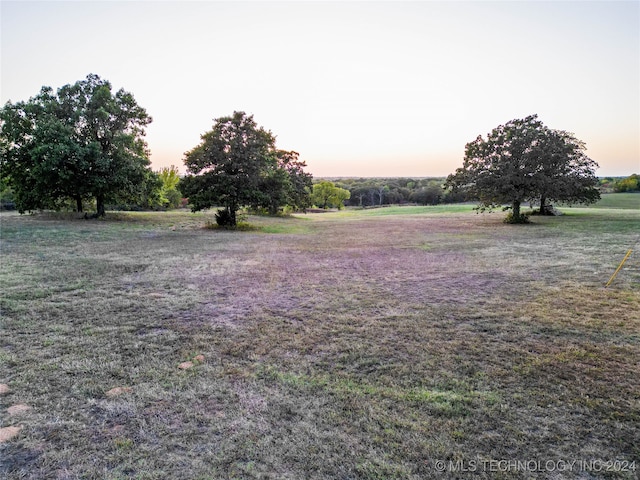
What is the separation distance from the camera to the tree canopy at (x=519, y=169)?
17547 millimetres

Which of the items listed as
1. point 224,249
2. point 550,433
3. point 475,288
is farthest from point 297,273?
point 550,433

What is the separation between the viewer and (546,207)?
24406 millimetres

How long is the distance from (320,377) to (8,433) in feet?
6.97

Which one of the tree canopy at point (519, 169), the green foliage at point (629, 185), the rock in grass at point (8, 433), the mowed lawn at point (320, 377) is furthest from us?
the green foliage at point (629, 185)

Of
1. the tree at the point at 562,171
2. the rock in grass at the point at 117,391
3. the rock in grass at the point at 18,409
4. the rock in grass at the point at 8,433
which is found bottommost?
the rock in grass at the point at 8,433

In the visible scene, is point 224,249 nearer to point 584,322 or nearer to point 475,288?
point 475,288

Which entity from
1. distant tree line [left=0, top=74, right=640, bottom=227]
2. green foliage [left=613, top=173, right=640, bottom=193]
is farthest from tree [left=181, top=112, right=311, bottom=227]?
green foliage [left=613, top=173, right=640, bottom=193]

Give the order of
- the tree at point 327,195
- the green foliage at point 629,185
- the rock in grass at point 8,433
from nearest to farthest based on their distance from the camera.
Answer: the rock in grass at point 8,433 < the green foliage at point 629,185 < the tree at point 327,195

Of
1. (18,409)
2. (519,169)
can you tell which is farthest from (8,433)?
(519,169)

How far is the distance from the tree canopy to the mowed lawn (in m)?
12.6

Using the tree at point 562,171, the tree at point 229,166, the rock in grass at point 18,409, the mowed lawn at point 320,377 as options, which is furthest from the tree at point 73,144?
the tree at point 562,171

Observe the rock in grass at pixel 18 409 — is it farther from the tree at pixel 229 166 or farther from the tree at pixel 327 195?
the tree at pixel 327 195

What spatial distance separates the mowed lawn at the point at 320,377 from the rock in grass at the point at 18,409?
1 cm

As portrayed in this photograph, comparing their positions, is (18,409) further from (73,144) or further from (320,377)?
(73,144)
